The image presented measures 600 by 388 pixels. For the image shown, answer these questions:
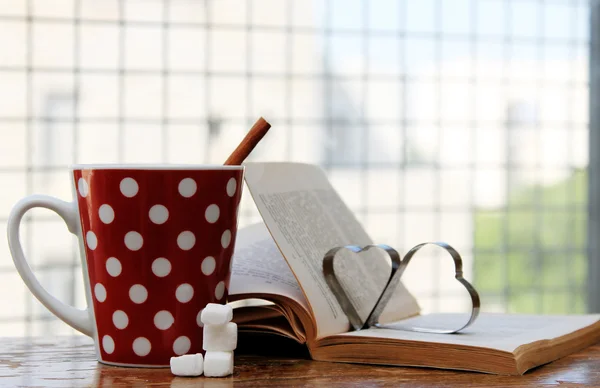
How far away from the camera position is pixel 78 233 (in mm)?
491

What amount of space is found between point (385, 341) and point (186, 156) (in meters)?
1.88

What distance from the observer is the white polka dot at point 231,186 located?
0.48m

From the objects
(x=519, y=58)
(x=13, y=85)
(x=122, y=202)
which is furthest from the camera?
(x=519, y=58)

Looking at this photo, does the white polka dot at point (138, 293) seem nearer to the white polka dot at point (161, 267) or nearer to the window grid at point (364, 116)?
the white polka dot at point (161, 267)

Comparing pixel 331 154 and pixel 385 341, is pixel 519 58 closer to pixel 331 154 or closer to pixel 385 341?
pixel 331 154

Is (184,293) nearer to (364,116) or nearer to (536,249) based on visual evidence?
(364,116)

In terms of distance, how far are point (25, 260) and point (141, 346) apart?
103mm

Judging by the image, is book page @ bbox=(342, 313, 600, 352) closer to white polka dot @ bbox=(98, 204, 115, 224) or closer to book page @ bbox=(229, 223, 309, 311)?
book page @ bbox=(229, 223, 309, 311)

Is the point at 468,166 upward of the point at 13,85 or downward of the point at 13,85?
downward

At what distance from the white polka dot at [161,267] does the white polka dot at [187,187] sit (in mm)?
43

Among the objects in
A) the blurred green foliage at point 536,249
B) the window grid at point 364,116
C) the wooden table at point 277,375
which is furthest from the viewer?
the blurred green foliage at point 536,249

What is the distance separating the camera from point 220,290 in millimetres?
488

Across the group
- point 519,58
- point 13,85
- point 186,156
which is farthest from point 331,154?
point 13,85

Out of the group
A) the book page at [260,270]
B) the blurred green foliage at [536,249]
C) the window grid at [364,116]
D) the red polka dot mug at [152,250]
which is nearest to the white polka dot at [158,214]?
the red polka dot mug at [152,250]
